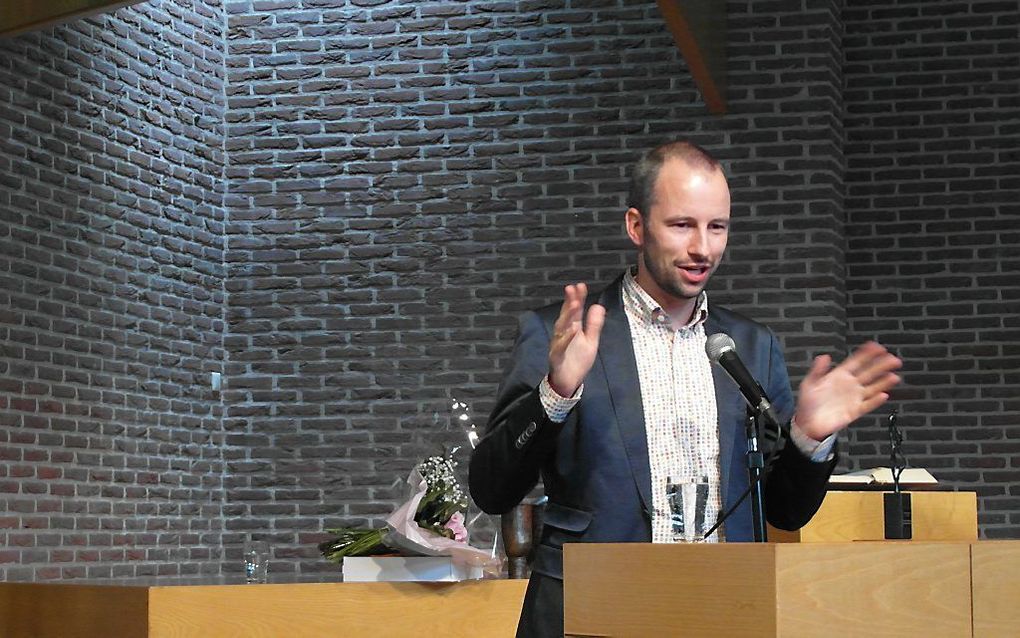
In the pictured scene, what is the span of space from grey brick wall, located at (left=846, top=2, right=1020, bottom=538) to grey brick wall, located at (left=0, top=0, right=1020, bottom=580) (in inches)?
0.5

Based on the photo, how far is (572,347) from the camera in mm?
2193

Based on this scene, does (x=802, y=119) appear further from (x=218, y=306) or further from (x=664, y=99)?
(x=218, y=306)

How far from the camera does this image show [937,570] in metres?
1.68

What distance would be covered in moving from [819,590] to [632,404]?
732mm

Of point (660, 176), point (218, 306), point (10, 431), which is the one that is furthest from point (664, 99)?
point (660, 176)

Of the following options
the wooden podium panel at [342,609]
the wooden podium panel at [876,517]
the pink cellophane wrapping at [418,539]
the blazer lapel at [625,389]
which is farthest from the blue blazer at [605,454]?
the wooden podium panel at [876,517]

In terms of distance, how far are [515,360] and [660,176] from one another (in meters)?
0.40

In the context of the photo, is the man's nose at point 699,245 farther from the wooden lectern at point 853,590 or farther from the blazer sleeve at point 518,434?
the wooden lectern at point 853,590

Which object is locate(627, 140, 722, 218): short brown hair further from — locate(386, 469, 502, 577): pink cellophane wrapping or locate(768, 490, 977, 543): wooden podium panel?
locate(768, 490, 977, 543): wooden podium panel

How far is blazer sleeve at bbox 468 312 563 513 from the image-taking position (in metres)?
2.27

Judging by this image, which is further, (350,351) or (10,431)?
(350,351)

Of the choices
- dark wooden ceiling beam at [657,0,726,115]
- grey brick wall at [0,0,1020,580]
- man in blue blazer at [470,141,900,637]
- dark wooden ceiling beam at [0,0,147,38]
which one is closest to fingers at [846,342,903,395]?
man in blue blazer at [470,141,900,637]

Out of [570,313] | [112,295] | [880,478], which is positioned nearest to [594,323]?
[570,313]

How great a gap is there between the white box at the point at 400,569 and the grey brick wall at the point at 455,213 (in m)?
2.83
